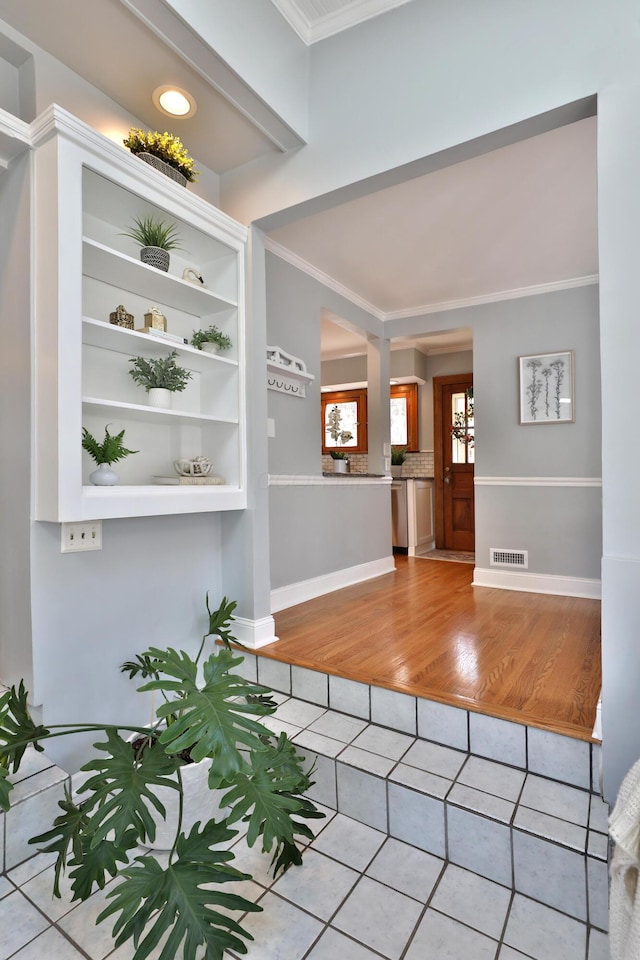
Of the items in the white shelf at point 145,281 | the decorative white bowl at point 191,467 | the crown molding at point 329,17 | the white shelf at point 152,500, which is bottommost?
the white shelf at point 152,500

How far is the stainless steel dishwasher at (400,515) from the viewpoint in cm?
561

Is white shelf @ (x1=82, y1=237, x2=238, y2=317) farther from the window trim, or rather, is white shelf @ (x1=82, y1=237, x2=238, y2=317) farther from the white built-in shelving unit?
the window trim

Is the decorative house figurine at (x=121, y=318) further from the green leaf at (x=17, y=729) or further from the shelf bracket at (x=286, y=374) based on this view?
→ the green leaf at (x=17, y=729)

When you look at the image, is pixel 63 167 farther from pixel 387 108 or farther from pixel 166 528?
pixel 166 528

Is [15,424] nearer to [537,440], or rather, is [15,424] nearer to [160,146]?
[160,146]

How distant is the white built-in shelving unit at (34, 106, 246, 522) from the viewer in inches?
67.1

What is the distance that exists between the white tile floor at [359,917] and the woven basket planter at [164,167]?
2.48 metres

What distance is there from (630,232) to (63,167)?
1.80m

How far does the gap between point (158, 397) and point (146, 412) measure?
9 cm

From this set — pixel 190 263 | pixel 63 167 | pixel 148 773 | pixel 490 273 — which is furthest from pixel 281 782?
pixel 490 273

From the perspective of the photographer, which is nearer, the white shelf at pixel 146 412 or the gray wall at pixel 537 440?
the white shelf at pixel 146 412

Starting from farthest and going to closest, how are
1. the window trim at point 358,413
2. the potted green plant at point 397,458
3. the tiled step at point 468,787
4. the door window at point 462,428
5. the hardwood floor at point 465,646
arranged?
the window trim at point 358,413
the potted green plant at point 397,458
the door window at point 462,428
the hardwood floor at point 465,646
the tiled step at point 468,787

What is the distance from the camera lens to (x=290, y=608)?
3277 mm

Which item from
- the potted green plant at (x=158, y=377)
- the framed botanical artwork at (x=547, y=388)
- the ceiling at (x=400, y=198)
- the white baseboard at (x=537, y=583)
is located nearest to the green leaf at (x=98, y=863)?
the potted green plant at (x=158, y=377)
